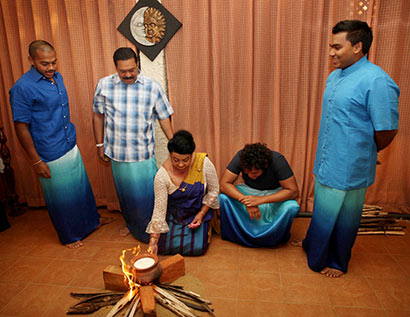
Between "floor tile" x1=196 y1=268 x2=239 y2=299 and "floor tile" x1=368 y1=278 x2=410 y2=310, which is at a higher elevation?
"floor tile" x1=368 y1=278 x2=410 y2=310

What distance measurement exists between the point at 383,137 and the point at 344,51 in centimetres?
56

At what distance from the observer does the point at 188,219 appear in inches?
104

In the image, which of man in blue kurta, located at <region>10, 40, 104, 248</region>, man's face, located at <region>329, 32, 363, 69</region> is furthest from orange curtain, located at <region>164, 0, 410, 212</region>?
man in blue kurta, located at <region>10, 40, 104, 248</region>

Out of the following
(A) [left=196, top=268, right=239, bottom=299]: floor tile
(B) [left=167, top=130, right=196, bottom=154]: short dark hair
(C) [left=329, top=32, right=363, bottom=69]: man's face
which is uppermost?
(C) [left=329, top=32, right=363, bottom=69]: man's face

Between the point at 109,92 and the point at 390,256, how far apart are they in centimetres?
257

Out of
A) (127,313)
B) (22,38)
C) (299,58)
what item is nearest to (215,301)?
(127,313)

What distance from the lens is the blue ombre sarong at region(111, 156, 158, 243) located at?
105 inches

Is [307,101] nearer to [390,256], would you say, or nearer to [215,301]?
[390,256]

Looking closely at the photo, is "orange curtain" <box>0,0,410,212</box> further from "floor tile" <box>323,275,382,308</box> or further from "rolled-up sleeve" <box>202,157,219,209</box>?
"floor tile" <box>323,275,382,308</box>

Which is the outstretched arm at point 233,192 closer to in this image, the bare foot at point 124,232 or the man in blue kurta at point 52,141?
the bare foot at point 124,232

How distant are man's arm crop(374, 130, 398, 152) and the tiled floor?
969 millimetres

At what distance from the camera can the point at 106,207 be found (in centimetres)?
356

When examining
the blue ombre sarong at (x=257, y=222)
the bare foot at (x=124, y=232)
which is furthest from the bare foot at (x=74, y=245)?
the blue ombre sarong at (x=257, y=222)

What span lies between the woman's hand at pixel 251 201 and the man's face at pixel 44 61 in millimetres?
1776
